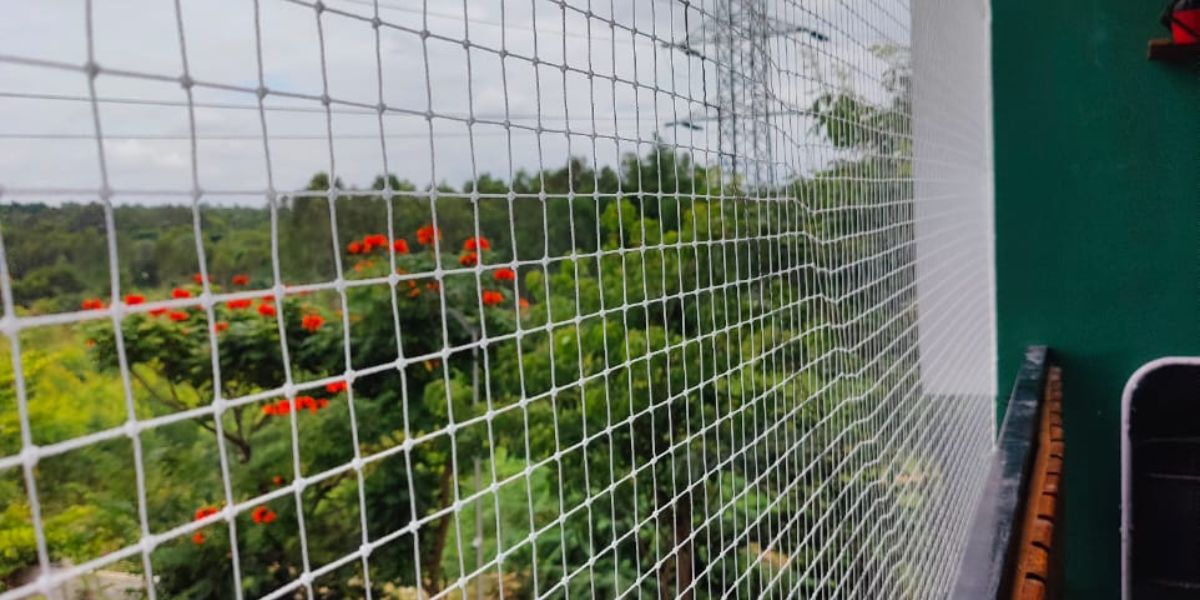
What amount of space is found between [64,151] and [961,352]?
156 cm

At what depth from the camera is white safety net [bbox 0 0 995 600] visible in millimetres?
691

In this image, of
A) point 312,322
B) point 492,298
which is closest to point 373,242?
point 312,322

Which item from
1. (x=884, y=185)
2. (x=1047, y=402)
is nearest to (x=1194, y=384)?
(x=1047, y=402)

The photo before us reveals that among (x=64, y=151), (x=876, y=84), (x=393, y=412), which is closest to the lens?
(x=64, y=151)

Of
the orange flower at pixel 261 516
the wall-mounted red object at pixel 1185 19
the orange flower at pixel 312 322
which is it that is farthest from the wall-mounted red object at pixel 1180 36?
the orange flower at pixel 261 516

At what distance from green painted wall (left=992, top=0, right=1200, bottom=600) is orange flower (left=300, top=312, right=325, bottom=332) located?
1.52 meters

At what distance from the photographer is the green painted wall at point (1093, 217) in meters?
2.09

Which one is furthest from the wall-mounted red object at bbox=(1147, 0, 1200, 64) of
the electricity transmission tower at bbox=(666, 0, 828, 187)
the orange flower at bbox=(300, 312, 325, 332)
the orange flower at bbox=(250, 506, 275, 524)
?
the orange flower at bbox=(250, 506, 275, 524)

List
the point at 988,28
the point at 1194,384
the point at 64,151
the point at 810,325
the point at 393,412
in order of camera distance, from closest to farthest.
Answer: the point at 810,325 → the point at 64,151 → the point at 393,412 → the point at 1194,384 → the point at 988,28

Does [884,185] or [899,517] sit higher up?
[884,185]

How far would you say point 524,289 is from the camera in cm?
196

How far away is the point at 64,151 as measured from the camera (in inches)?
49.8

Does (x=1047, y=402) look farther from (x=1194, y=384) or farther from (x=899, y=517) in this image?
(x=899, y=517)

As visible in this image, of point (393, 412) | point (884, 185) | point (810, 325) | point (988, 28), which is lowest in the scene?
point (393, 412)
